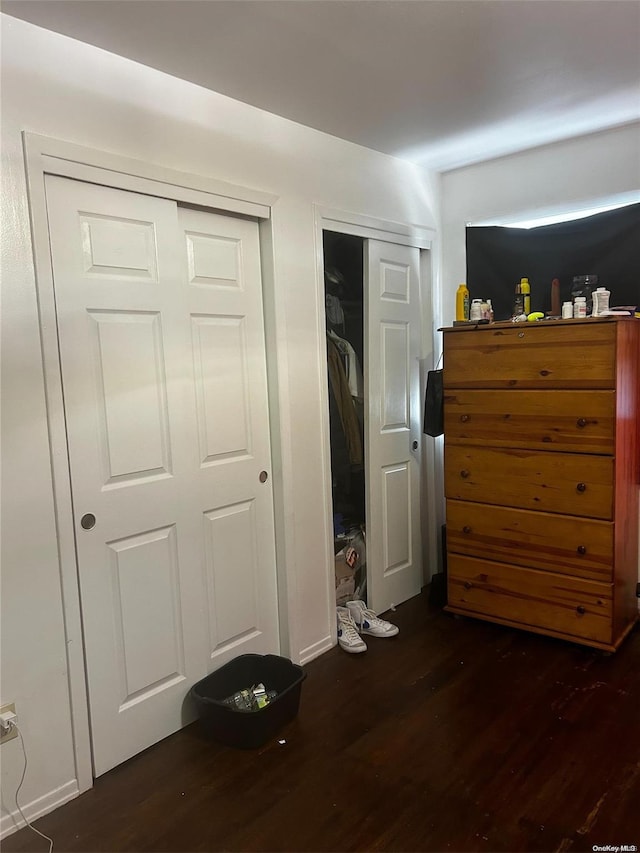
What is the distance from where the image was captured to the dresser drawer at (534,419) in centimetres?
269

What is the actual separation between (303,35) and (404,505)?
230 cm

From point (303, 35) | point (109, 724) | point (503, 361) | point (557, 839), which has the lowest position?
point (557, 839)

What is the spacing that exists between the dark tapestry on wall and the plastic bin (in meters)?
2.16

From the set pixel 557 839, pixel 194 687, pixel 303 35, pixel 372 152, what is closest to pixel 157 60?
pixel 303 35

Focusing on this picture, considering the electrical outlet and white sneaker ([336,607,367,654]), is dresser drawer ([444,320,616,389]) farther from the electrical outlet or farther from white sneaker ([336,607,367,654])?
the electrical outlet

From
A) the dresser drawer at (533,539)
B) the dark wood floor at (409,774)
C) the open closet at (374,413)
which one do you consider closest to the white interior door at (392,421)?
the open closet at (374,413)

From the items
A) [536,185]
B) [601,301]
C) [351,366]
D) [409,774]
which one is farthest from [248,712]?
[536,185]

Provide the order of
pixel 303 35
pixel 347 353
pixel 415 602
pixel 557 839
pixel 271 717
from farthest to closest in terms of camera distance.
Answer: pixel 415 602 < pixel 347 353 < pixel 271 717 < pixel 303 35 < pixel 557 839

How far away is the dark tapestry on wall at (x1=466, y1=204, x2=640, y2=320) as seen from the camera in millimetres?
2988

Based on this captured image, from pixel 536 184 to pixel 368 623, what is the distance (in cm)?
243

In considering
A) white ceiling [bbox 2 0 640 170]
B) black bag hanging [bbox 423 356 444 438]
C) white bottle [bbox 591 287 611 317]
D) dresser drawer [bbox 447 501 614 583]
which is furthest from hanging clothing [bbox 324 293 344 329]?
white bottle [bbox 591 287 611 317]

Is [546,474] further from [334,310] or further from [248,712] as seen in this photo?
[248,712]

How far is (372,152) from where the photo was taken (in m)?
3.08

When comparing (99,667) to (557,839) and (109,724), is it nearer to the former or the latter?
(109,724)
